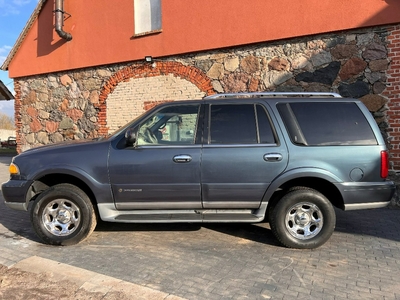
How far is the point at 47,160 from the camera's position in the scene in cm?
414

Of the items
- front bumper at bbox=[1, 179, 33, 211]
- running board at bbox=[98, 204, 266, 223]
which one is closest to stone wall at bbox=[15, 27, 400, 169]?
running board at bbox=[98, 204, 266, 223]

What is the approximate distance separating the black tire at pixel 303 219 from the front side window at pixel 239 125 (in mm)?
800

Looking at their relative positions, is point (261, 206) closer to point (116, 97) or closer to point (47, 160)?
point (47, 160)


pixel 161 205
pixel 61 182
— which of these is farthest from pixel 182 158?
pixel 61 182

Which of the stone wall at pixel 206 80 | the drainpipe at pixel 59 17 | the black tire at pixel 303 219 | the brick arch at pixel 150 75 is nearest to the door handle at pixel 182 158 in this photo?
the black tire at pixel 303 219

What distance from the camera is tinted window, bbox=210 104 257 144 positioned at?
162 inches

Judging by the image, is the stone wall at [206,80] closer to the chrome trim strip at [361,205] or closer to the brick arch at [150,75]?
the brick arch at [150,75]

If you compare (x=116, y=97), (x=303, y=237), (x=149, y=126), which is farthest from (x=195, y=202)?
(x=116, y=97)

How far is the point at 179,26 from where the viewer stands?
7.98 metres

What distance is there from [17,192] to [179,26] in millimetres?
5564

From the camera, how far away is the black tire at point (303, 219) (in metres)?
4.01

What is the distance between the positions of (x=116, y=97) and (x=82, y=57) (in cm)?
165

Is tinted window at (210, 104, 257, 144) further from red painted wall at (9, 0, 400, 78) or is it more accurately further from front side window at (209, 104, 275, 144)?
red painted wall at (9, 0, 400, 78)

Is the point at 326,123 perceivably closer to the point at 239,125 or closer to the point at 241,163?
Answer: the point at 239,125
